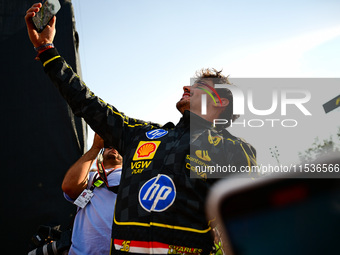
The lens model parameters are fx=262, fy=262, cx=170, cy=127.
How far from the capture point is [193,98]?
206 cm

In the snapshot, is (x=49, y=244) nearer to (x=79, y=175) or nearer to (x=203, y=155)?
(x=79, y=175)

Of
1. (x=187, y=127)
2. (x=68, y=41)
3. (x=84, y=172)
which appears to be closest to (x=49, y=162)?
(x=84, y=172)

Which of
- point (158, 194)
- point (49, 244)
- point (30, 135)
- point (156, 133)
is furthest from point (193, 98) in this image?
point (30, 135)

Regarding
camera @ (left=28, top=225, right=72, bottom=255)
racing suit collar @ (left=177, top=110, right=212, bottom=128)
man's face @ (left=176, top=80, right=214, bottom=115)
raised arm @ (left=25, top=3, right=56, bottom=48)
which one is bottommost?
camera @ (left=28, top=225, right=72, bottom=255)

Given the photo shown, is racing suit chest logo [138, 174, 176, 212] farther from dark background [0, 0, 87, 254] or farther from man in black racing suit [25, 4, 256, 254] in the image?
dark background [0, 0, 87, 254]

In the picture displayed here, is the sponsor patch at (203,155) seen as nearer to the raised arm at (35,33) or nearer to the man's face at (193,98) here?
the man's face at (193,98)

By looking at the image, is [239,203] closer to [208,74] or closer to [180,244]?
[180,244]

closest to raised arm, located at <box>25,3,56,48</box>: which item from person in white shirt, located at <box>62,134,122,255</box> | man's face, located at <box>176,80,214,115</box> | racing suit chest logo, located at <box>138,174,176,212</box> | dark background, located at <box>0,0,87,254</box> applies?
person in white shirt, located at <box>62,134,122,255</box>

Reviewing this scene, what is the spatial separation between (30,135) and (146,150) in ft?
6.93

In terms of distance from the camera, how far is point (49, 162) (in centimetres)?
305

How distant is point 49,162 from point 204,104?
2.04m

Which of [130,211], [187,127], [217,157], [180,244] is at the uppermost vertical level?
[187,127]

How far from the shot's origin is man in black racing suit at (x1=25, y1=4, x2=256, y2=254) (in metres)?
1.28

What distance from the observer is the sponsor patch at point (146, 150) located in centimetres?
155
